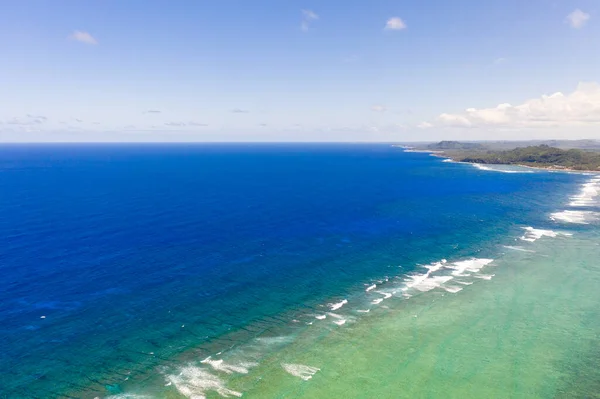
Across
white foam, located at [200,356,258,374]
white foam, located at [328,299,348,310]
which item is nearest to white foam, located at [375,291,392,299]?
white foam, located at [328,299,348,310]

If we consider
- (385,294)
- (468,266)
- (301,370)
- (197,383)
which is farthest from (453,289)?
(197,383)

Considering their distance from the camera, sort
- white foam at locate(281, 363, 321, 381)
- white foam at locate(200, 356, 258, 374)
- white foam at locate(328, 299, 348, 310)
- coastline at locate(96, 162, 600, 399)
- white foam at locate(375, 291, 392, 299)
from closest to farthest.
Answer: coastline at locate(96, 162, 600, 399)
white foam at locate(281, 363, 321, 381)
white foam at locate(200, 356, 258, 374)
white foam at locate(328, 299, 348, 310)
white foam at locate(375, 291, 392, 299)

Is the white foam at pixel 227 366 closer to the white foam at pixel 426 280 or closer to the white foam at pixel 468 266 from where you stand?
the white foam at pixel 426 280

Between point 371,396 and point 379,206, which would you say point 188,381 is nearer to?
point 371,396

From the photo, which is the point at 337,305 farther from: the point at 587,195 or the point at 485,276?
the point at 587,195

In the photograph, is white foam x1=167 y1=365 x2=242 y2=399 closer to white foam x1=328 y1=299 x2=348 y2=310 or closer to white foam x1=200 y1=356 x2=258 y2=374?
white foam x1=200 y1=356 x2=258 y2=374
